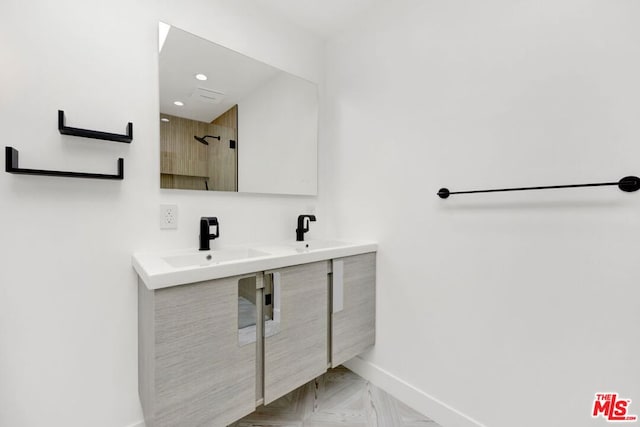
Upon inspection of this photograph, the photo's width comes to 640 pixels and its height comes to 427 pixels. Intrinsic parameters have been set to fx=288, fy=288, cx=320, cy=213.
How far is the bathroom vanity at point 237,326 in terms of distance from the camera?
102cm

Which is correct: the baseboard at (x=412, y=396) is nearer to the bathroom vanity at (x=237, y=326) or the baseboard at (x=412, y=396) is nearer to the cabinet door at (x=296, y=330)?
the bathroom vanity at (x=237, y=326)

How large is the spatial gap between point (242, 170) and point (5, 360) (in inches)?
50.2

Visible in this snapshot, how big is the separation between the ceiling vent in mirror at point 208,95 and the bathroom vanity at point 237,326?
85 cm

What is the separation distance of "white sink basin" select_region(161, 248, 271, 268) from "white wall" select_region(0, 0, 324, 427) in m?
0.13

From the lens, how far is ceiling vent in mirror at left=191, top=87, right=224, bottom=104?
1.58 m

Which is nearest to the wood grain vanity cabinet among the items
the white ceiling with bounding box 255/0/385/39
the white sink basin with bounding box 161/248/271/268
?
the white sink basin with bounding box 161/248/271/268

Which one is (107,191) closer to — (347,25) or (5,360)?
(5,360)

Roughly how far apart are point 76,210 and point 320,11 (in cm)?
177

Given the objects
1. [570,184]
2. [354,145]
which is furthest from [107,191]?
[570,184]

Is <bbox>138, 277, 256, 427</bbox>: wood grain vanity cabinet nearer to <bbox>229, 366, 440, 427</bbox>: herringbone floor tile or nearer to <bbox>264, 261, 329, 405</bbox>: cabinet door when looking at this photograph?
<bbox>264, 261, 329, 405</bbox>: cabinet door

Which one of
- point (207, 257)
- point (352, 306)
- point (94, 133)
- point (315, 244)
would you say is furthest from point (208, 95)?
point (352, 306)

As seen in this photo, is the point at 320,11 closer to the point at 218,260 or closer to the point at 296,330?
the point at 218,260

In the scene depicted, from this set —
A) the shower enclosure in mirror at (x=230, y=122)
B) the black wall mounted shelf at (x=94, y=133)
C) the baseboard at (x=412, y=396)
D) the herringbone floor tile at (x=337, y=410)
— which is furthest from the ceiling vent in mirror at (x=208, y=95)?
the baseboard at (x=412, y=396)

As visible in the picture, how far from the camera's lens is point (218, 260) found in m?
1.54
